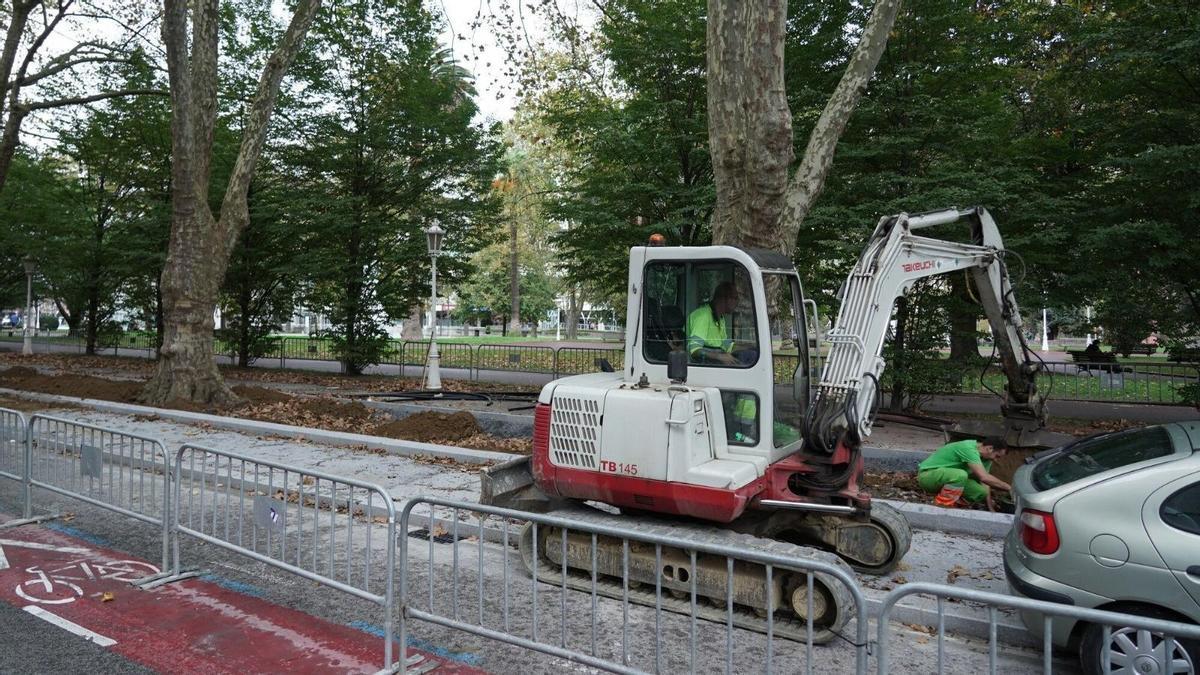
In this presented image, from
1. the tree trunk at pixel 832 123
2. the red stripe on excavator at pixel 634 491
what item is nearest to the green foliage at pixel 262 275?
the tree trunk at pixel 832 123

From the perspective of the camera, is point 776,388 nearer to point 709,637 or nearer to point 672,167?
point 709,637

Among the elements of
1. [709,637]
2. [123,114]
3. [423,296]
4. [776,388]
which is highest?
[123,114]

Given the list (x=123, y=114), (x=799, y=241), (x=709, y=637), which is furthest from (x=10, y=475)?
(x=123, y=114)

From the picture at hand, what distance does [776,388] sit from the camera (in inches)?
216

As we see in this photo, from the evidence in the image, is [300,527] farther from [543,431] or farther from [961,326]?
[961,326]

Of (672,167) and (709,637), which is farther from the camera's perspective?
(672,167)

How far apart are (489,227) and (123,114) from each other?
13.2m

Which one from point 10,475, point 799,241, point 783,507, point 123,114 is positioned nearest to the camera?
point 783,507

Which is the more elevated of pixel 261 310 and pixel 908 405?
pixel 261 310

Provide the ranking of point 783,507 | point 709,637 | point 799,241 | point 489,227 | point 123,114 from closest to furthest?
point 709,637 → point 783,507 → point 799,241 → point 489,227 → point 123,114

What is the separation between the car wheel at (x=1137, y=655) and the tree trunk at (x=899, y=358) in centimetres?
983

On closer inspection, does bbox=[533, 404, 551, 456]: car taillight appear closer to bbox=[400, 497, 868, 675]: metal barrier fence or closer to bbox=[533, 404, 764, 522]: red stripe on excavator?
bbox=[533, 404, 764, 522]: red stripe on excavator

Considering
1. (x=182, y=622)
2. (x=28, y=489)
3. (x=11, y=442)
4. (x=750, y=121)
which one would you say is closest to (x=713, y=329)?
(x=750, y=121)

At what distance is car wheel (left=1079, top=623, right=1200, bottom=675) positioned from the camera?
346 centimetres
